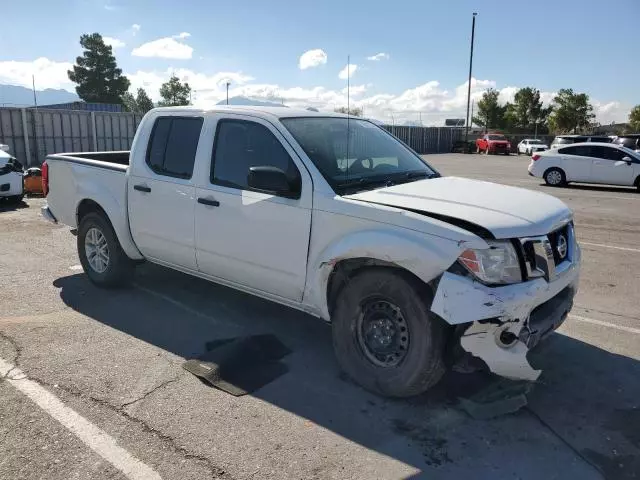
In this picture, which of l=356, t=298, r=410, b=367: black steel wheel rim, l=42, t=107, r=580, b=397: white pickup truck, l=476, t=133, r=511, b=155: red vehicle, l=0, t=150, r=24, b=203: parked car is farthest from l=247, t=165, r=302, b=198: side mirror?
l=476, t=133, r=511, b=155: red vehicle

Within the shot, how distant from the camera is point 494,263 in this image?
3209mm

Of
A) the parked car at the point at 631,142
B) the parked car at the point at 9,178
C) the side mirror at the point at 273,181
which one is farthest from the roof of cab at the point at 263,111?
the parked car at the point at 631,142

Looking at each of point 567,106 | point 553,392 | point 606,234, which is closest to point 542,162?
point 606,234

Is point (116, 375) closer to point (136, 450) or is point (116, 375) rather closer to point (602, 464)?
point (136, 450)

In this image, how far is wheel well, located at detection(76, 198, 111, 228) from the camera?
5839 millimetres

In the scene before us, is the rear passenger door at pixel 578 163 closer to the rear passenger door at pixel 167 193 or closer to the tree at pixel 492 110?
the rear passenger door at pixel 167 193

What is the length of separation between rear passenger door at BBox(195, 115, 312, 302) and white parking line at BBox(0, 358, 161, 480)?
1.59 meters

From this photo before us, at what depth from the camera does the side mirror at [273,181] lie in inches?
152

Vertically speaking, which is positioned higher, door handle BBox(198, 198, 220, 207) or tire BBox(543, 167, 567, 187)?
door handle BBox(198, 198, 220, 207)

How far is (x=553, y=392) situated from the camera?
149 inches

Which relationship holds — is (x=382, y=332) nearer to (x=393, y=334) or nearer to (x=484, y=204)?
(x=393, y=334)

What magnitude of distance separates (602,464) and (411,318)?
1.31 meters

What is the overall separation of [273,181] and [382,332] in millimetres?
1312

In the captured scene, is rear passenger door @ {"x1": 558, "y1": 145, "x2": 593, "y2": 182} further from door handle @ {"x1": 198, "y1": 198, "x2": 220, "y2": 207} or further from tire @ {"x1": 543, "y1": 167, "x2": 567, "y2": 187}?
door handle @ {"x1": 198, "y1": 198, "x2": 220, "y2": 207}
